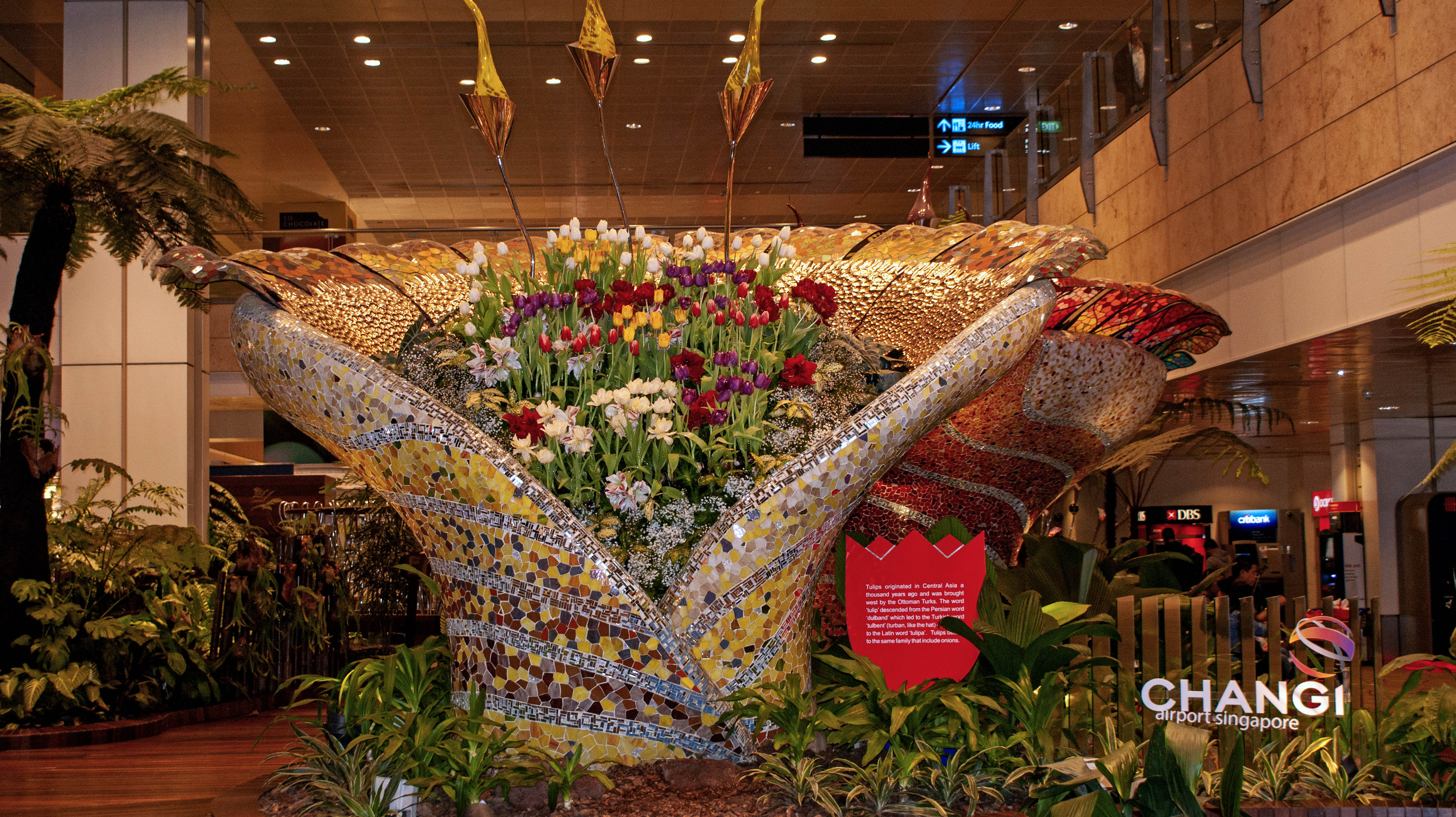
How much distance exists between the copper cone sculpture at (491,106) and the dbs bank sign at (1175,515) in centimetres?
1931

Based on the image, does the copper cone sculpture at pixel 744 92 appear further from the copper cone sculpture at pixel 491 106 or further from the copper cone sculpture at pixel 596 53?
the copper cone sculpture at pixel 491 106

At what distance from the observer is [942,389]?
3436 millimetres

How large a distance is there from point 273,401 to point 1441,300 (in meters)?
5.50

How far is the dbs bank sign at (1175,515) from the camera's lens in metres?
21.4

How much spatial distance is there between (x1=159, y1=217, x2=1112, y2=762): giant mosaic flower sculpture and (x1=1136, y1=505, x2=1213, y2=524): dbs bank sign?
62.9 feet

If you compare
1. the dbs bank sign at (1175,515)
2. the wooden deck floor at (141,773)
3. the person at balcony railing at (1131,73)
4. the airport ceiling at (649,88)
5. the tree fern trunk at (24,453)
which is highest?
the airport ceiling at (649,88)

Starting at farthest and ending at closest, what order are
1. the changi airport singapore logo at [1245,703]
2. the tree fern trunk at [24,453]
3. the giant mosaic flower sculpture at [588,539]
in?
the tree fern trunk at [24,453], the changi airport singapore logo at [1245,703], the giant mosaic flower sculpture at [588,539]

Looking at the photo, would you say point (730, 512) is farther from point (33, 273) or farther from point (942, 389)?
point (33, 273)

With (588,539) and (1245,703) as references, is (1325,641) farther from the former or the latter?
(588,539)

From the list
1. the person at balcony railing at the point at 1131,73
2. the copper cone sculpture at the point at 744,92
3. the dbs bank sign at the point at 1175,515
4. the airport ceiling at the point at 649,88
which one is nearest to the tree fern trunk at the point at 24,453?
the copper cone sculpture at the point at 744,92

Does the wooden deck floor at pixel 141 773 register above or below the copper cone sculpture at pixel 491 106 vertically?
below

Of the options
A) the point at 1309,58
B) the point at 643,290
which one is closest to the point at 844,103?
the point at 1309,58

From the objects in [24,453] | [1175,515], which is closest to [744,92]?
[24,453]

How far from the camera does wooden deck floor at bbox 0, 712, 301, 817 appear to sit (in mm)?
3676
